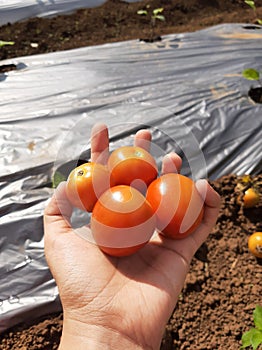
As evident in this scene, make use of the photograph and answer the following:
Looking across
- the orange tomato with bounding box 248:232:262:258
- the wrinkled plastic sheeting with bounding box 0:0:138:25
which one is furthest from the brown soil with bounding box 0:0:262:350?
the wrinkled plastic sheeting with bounding box 0:0:138:25

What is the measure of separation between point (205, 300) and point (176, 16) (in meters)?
5.33

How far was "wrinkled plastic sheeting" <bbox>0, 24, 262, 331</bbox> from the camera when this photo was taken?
6.77ft

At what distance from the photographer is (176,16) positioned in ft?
20.4

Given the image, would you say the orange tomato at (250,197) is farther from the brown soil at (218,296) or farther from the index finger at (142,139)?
the index finger at (142,139)

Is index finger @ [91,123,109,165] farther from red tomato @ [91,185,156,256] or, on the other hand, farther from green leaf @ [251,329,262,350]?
green leaf @ [251,329,262,350]

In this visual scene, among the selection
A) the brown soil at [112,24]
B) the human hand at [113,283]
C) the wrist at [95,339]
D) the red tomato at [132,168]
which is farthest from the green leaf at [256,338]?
the brown soil at [112,24]

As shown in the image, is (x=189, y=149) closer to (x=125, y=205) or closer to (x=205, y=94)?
(x=205, y=94)

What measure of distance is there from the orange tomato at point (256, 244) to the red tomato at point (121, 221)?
1.17m

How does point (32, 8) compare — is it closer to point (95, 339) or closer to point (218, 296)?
point (218, 296)

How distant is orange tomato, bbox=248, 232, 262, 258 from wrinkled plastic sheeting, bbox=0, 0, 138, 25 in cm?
443

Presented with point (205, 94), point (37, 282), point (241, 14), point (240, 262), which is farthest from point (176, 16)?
point (37, 282)

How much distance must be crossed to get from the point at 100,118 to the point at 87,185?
5.02 feet

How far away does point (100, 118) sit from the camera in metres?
2.81

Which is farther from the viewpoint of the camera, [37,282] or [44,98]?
[44,98]
